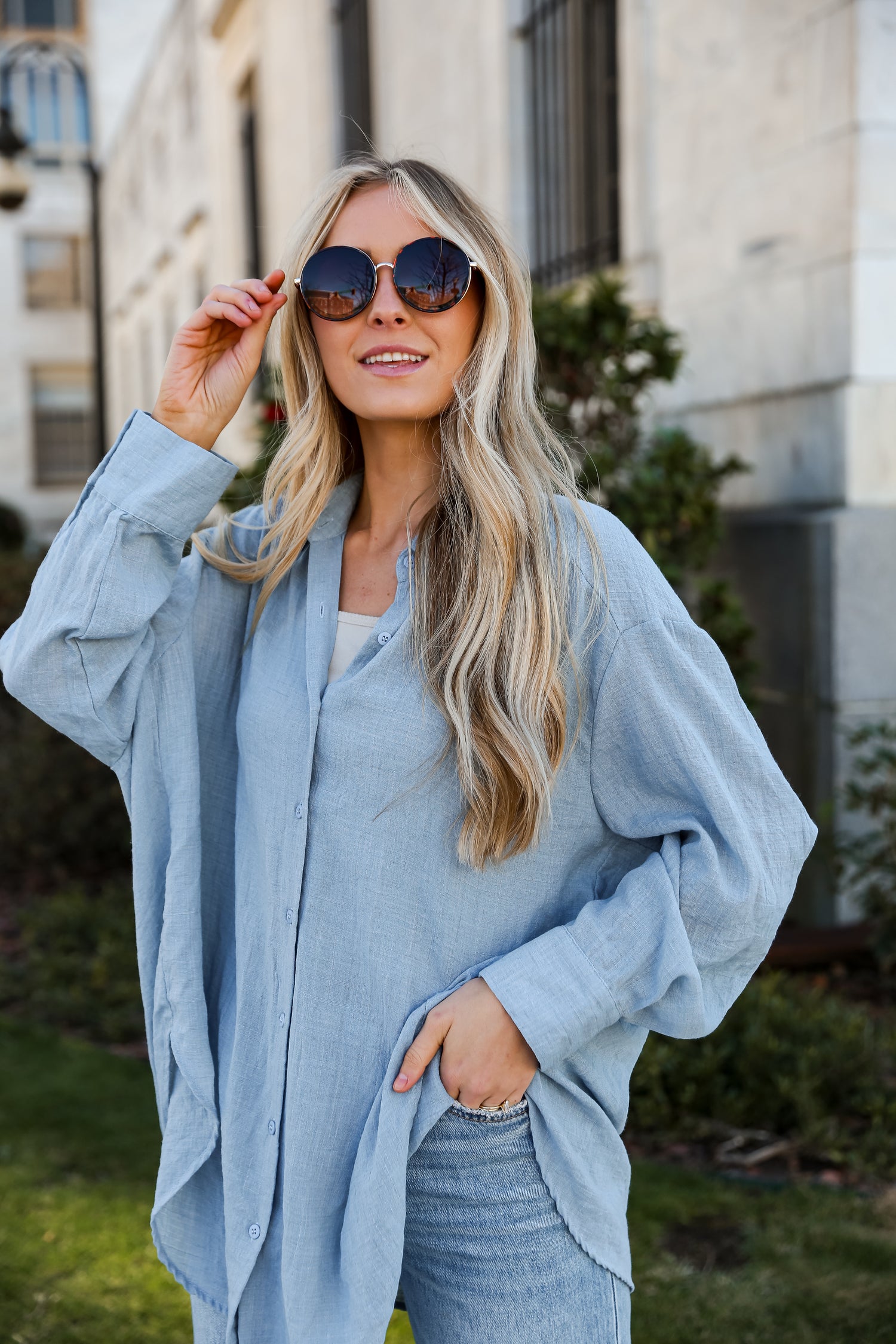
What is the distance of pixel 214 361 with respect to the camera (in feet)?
6.05

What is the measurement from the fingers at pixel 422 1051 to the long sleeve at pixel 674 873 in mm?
80

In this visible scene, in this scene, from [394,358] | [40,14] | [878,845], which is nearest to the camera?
[394,358]

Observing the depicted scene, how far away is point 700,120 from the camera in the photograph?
223 inches

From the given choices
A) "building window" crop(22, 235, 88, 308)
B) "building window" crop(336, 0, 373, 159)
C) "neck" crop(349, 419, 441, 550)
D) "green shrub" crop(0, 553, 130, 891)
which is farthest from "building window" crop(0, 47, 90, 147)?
"neck" crop(349, 419, 441, 550)

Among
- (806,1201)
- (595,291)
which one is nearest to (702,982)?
(806,1201)

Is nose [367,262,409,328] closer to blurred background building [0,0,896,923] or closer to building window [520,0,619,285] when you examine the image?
blurred background building [0,0,896,923]

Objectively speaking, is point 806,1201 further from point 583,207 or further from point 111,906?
point 583,207

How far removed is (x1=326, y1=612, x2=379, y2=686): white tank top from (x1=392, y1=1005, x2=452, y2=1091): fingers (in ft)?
1.60

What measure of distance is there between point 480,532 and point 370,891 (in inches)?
19.5

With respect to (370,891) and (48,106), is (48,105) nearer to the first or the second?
(48,106)

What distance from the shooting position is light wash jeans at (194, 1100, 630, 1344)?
5.16 ft

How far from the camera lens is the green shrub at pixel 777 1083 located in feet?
11.6

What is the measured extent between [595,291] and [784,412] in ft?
3.19

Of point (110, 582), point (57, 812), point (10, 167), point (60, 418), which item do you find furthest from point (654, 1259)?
point (60, 418)
